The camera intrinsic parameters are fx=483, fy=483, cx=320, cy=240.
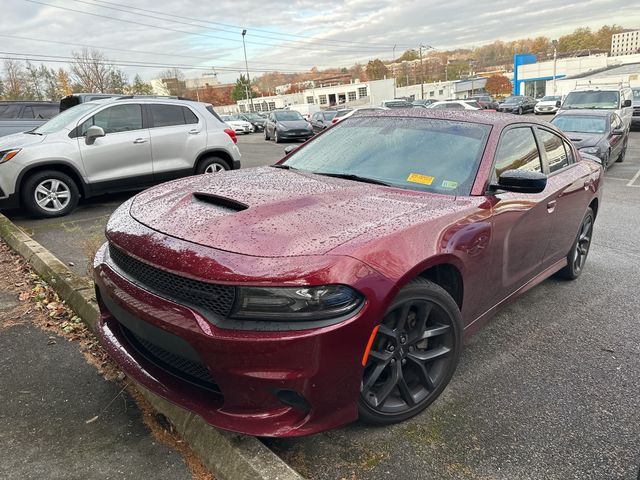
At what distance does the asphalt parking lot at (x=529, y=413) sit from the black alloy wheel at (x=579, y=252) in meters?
0.26

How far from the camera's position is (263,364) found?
1963 mm

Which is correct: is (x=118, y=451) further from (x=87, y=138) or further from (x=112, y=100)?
(x=112, y=100)

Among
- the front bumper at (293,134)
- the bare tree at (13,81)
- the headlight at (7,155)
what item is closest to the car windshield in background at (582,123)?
the headlight at (7,155)

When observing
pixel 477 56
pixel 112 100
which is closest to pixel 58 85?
pixel 112 100

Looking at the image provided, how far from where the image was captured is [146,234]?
7.86ft

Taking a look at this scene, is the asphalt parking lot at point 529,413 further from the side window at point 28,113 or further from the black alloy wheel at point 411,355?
the side window at point 28,113

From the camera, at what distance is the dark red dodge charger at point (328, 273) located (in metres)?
2.00

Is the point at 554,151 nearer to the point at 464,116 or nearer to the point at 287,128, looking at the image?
the point at 464,116

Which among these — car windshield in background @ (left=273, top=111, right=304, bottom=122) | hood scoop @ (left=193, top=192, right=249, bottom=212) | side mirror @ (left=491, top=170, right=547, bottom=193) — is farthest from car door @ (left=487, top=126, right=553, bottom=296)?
car windshield in background @ (left=273, top=111, right=304, bottom=122)

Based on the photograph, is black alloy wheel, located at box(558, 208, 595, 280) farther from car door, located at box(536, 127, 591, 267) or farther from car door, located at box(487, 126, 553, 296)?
car door, located at box(487, 126, 553, 296)

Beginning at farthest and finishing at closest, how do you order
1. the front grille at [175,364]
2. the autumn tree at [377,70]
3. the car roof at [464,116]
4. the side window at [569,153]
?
the autumn tree at [377,70] → the side window at [569,153] → the car roof at [464,116] → the front grille at [175,364]

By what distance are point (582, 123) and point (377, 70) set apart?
102m

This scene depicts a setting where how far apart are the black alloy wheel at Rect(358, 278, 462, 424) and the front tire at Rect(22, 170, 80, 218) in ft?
20.5

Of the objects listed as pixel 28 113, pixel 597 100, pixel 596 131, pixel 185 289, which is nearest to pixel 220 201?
pixel 185 289
